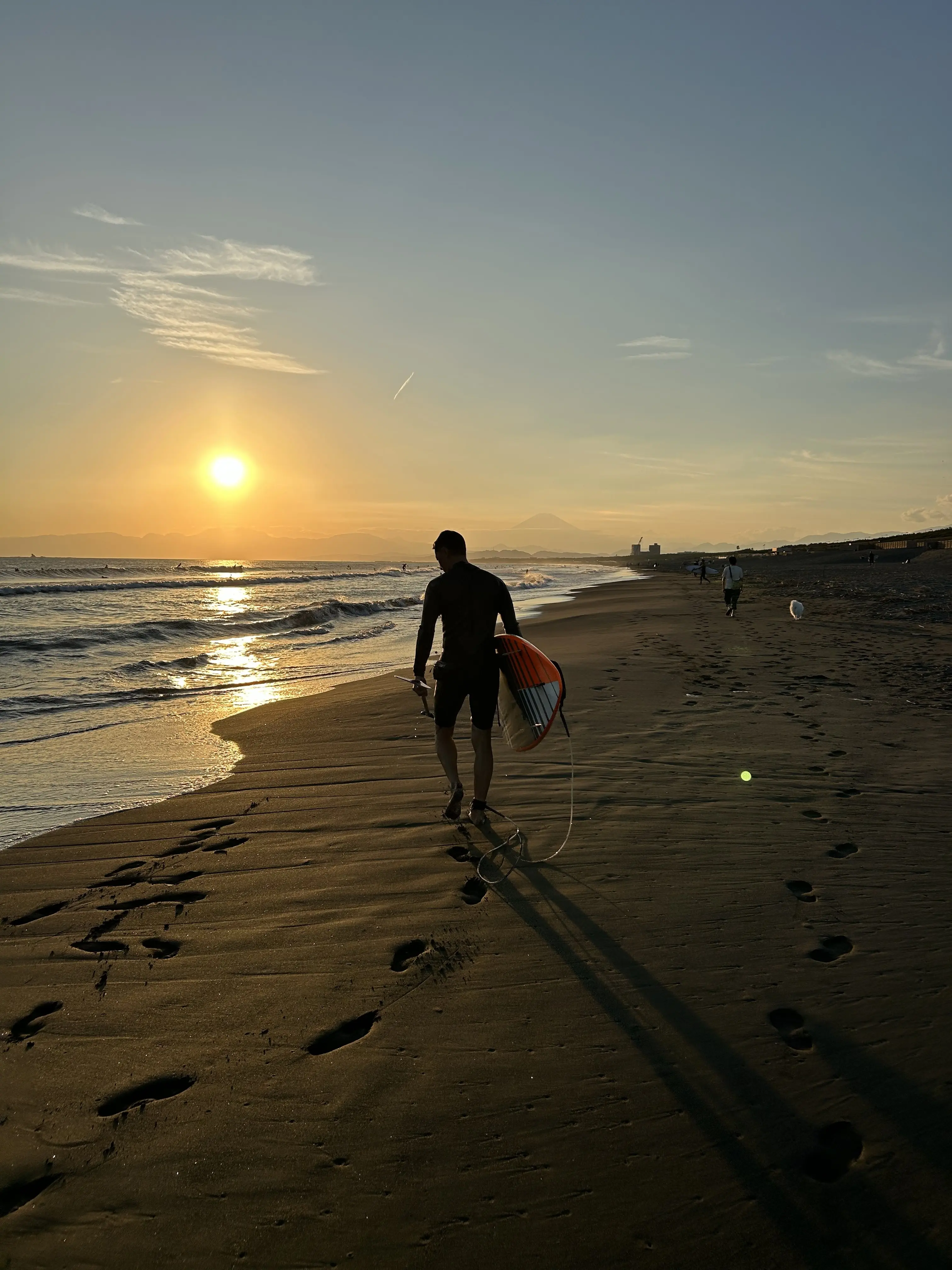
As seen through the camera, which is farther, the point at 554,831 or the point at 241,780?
the point at 241,780

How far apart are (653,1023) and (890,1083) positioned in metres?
0.85

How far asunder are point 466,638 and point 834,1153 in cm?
361

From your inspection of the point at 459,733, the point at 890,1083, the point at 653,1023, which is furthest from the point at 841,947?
the point at 459,733

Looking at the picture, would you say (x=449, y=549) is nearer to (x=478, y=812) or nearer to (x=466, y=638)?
(x=466, y=638)

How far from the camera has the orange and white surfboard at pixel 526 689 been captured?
5.48 metres

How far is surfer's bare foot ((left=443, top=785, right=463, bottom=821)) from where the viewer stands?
209 inches

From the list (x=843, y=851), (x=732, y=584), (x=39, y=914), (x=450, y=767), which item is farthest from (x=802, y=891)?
(x=732, y=584)

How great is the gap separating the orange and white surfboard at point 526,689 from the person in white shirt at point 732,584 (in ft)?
50.2

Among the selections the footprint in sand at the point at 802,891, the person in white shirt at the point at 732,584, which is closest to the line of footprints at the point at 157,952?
the footprint in sand at the point at 802,891

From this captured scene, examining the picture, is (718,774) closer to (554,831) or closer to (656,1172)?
(554,831)

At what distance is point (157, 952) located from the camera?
11.9 feet

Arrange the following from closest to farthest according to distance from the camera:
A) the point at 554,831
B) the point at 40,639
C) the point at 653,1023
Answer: the point at 653,1023
the point at 554,831
the point at 40,639

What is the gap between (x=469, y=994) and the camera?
10.5ft

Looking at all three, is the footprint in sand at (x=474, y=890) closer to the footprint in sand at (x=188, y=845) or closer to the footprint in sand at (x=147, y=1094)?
the footprint in sand at (x=147, y=1094)
